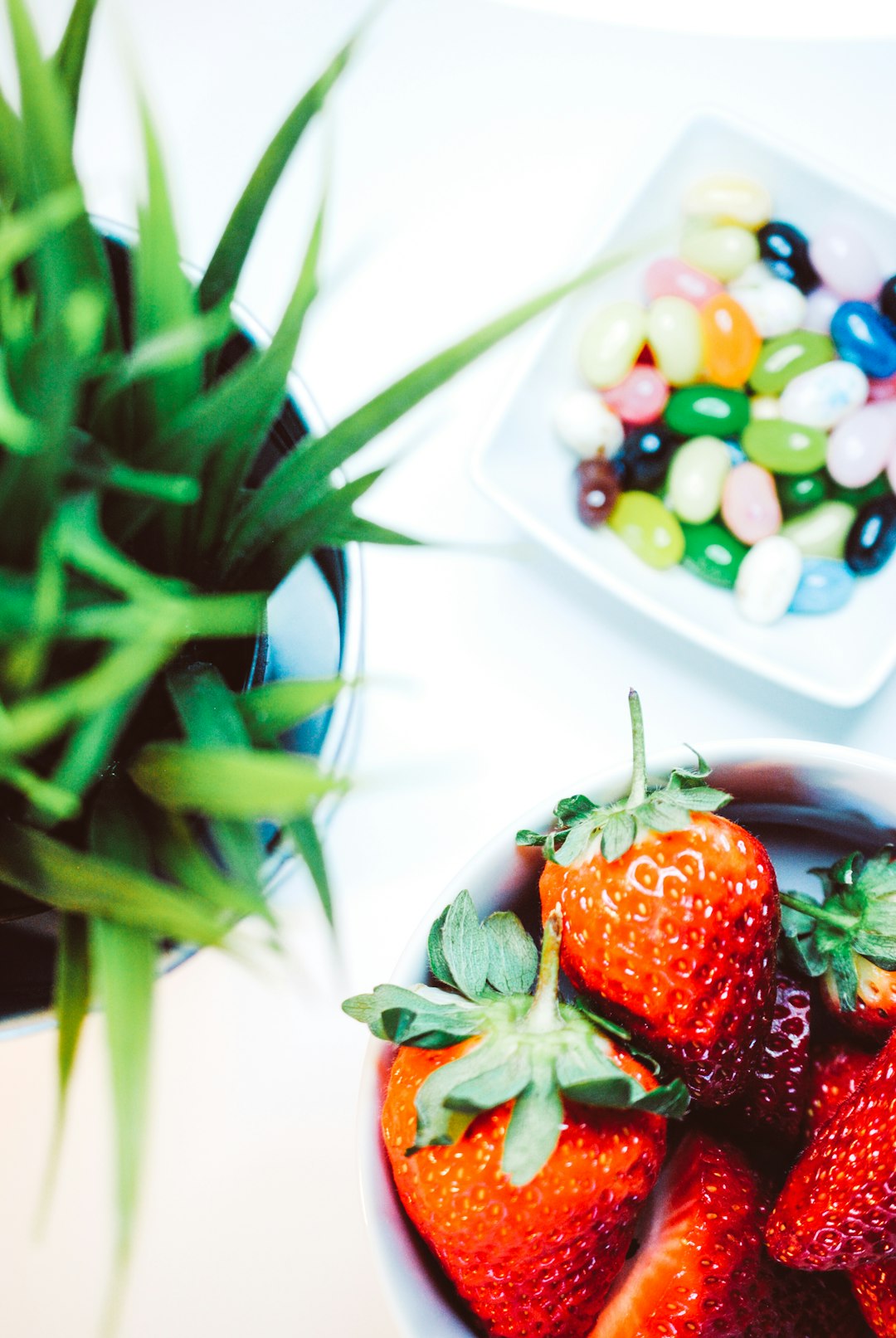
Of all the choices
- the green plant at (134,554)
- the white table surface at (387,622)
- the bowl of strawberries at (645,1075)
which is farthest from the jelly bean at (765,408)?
the green plant at (134,554)

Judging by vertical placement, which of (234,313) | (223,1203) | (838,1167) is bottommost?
(223,1203)

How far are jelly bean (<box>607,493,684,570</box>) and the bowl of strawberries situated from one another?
0.16m

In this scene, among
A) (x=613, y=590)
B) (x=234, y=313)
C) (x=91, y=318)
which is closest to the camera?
(x=91, y=318)

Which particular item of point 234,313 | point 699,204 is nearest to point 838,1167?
point 234,313

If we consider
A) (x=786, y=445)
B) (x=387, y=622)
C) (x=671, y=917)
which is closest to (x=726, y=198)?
(x=786, y=445)

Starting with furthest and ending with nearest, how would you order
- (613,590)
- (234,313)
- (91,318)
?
(613,590)
(234,313)
(91,318)

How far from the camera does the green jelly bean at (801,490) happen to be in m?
0.61

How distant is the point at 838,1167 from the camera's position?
0.41 meters

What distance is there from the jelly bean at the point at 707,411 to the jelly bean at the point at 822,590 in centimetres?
9

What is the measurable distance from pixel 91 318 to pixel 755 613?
0.41 meters

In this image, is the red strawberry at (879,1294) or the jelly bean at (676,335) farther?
the jelly bean at (676,335)

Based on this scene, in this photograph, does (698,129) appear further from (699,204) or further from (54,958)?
(54,958)

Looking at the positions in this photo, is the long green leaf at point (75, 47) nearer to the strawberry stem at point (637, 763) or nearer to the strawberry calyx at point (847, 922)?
the strawberry stem at point (637, 763)

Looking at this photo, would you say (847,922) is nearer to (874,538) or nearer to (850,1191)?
(850,1191)
